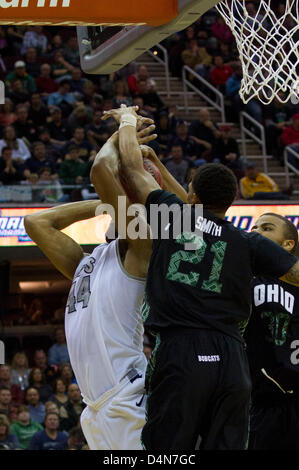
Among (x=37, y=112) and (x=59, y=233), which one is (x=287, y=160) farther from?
(x=59, y=233)

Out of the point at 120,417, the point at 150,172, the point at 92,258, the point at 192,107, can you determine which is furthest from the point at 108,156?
the point at 192,107

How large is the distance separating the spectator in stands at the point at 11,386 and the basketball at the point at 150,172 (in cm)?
720

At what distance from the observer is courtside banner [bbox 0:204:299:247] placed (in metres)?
11.7

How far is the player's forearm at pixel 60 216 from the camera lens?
443cm

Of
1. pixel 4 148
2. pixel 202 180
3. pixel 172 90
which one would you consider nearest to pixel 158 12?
pixel 202 180

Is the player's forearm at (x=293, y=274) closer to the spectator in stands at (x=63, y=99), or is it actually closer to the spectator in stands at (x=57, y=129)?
the spectator in stands at (x=57, y=129)

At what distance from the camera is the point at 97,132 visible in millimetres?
13414

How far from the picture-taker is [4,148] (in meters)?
12.7

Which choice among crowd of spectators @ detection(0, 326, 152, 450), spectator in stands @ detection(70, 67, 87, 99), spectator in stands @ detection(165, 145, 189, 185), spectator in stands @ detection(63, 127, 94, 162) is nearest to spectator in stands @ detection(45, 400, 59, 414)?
crowd of spectators @ detection(0, 326, 152, 450)

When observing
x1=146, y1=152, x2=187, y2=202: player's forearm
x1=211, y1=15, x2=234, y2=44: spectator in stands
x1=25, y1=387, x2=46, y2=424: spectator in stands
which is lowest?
x1=25, y1=387, x2=46, y2=424: spectator in stands

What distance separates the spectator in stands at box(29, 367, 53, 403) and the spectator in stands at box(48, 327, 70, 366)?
0.72 meters

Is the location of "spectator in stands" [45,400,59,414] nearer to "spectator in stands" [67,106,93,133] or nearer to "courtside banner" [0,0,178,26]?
"spectator in stands" [67,106,93,133]

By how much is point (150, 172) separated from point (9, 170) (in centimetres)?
851

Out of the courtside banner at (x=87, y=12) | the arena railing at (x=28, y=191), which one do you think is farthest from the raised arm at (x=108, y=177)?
the arena railing at (x=28, y=191)
